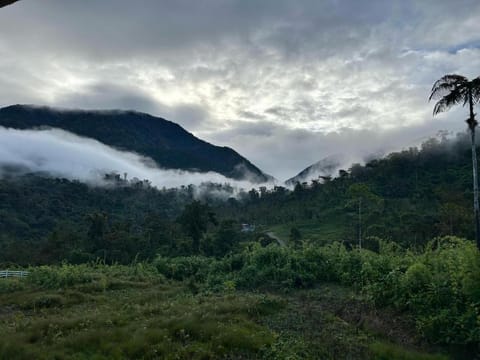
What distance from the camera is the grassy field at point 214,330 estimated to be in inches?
264

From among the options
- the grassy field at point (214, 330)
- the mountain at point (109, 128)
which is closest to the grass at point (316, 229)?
the grassy field at point (214, 330)

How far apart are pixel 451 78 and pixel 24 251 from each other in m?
37.9

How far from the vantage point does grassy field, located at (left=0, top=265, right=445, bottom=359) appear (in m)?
6.70

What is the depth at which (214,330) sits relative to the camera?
24.9 feet

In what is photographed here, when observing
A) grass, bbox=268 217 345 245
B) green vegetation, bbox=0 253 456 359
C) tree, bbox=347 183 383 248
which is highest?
tree, bbox=347 183 383 248

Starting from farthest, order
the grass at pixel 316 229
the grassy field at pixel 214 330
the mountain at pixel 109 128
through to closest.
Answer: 1. the mountain at pixel 109 128
2. the grass at pixel 316 229
3. the grassy field at pixel 214 330

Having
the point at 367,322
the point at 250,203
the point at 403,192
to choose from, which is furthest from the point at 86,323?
the point at 250,203

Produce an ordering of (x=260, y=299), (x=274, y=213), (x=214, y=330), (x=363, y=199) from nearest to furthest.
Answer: (x=214, y=330)
(x=260, y=299)
(x=363, y=199)
(x=274, y=213)

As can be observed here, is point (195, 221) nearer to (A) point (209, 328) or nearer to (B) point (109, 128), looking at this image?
(A) point (209, 328)

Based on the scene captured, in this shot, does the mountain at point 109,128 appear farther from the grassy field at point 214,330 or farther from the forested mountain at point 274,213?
the grassy field at point 214,330

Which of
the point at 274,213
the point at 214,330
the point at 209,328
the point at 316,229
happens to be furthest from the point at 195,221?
the point at 274,213

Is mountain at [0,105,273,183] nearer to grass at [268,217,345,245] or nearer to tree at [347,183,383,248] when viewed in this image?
grass at [268,217,345,245]

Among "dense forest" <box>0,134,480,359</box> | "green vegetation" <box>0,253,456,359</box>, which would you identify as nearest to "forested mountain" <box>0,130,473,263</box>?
"dense forest" <box>0,134,480,359</box>

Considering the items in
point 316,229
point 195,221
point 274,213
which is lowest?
point 316,229
